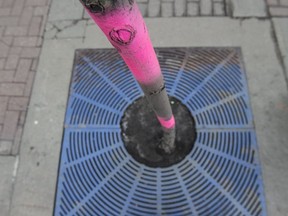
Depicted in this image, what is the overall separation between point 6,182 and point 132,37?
209cm

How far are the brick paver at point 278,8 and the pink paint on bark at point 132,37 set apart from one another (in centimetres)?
221

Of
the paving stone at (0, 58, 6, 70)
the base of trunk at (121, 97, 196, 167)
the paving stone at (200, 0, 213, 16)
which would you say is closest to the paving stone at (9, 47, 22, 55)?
the paving stone at (0, 58, 6, 70)

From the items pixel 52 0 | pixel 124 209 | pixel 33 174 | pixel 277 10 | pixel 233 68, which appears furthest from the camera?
pixel 52 0

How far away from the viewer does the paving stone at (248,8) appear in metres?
3.54

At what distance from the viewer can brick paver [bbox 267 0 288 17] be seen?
351 centimetres

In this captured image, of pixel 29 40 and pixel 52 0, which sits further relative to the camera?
pixel 52 0

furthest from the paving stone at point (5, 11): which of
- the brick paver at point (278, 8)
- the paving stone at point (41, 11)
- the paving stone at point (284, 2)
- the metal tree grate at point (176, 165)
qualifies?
the paving stone at point (284, 2)

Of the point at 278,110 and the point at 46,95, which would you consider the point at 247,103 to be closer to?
the point at 278,110

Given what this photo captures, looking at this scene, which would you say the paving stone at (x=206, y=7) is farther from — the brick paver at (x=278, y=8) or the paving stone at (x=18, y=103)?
the paving stone at (x=18, y=103)

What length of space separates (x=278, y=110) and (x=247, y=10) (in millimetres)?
1167

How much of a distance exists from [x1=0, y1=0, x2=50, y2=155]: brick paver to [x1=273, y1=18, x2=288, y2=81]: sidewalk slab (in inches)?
95.4

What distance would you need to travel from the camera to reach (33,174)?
2.96m

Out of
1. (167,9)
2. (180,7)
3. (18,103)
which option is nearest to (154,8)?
(167,9)

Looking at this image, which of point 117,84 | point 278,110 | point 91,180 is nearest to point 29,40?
point 117,84
